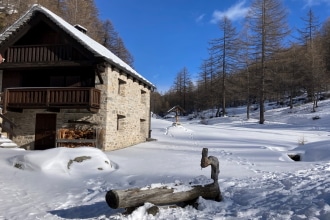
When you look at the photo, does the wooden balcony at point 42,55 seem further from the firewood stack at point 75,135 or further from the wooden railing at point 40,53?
the firewood stack at point 75,135

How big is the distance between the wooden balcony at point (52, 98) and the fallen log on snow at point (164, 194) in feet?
31.3

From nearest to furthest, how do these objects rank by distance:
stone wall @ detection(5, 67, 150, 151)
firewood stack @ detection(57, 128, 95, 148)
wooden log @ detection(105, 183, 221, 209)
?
wooden log @ detection(105, 183, 221, 209)
firewood stack @ detection(57, 128, 95, 148)
stone wall @ detection(5, 67, 150, 151)

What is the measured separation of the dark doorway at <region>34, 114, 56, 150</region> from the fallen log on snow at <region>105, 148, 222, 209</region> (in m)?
12.3

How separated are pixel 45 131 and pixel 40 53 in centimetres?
426

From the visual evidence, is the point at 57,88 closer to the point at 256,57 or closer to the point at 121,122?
the point at 121,122

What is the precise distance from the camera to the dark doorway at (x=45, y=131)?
1714 cm

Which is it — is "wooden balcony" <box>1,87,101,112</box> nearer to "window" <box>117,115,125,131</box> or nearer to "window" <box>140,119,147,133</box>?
"window" <box>117,115,125,131</box>

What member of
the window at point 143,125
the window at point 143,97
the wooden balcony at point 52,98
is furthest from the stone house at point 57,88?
the window at point 143,97

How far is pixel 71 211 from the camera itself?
6777mm

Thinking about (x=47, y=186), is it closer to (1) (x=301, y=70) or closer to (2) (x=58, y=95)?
(2) (x=58, y=95)

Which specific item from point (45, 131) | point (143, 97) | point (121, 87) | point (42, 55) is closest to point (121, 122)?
point (121, 87)

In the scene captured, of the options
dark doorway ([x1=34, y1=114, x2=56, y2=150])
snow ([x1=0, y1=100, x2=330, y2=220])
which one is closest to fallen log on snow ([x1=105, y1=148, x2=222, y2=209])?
snow ([x1=0, y1=100, x2=330, y2=220])

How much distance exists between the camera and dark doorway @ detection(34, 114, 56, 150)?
1714 cm

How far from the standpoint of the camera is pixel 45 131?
17219 millimetres
